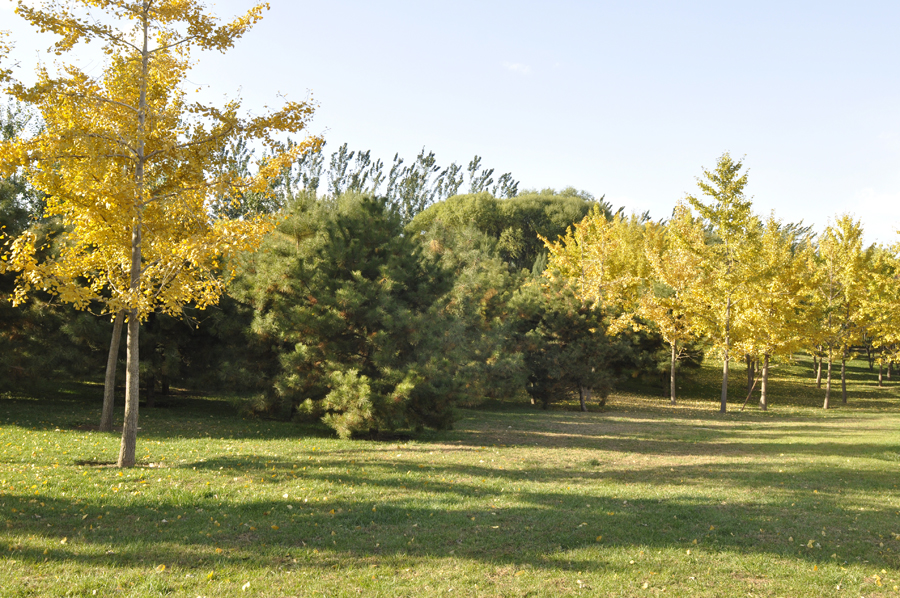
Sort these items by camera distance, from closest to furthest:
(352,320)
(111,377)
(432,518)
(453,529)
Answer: (453,529) < (432,518) < (111,377) < (352,320)

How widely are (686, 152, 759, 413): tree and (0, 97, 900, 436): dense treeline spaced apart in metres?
0.07

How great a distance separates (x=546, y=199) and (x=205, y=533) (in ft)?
170

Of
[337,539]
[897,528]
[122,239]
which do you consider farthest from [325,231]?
[897,528]

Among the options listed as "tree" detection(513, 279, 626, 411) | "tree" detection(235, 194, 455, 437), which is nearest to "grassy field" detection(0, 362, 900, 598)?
"tree" detection(235, 194, 455, 437)

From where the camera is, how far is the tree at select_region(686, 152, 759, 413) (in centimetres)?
2420

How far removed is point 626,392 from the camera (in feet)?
117

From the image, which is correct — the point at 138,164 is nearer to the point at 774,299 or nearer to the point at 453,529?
the point at 453,529

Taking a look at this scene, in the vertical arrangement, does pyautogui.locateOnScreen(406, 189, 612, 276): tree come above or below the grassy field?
above

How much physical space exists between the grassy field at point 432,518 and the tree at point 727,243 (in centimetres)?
1150

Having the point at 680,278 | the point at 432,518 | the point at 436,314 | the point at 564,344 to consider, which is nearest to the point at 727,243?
the point at 680,278

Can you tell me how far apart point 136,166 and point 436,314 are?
24.8 feet

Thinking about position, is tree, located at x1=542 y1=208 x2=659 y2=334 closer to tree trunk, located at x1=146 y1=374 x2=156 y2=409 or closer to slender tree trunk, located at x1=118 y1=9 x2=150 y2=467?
tree trunk, located at x1=146 y1=374 x2=156 y2=409

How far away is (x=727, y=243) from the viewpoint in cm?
2486

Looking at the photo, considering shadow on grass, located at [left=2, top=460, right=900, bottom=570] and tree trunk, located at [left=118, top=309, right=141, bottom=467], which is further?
tree trunk, located at [left=118, top=309, right=141, bottom=467]
